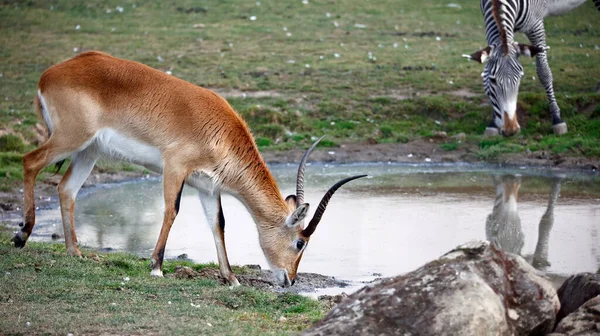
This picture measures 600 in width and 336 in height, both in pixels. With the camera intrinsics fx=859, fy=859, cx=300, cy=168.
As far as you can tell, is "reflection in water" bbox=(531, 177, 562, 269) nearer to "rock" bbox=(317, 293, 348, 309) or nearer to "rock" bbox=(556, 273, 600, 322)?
"rock" bbox=(317, 293, 348, 309)

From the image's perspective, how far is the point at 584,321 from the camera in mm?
5332

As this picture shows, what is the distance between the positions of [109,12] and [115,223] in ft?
43.5

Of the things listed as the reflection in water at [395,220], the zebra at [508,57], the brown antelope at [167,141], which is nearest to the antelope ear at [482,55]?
the zebra at [508,57]

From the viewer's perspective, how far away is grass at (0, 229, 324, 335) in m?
5.68

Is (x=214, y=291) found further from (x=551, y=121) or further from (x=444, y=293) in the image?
(x=551, y=121)

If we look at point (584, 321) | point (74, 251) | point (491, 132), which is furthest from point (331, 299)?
point (491, 132)

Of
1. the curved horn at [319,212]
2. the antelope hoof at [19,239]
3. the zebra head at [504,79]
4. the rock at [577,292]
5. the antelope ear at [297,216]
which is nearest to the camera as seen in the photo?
the rock at [577,292]

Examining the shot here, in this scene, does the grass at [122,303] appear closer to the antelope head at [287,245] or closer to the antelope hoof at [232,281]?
the antelope hoof at [232,281]

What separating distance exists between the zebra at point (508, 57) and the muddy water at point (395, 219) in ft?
3.82

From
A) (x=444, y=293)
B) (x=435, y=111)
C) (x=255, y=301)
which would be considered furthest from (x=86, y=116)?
(x=435, y=111)

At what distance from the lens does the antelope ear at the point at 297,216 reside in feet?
24.4

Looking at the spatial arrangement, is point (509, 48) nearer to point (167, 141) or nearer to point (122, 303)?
point (167, 141)

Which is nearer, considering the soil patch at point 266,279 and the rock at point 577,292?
the rock at point 577,292

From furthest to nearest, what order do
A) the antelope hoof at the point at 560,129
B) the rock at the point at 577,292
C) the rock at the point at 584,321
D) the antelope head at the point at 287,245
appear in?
the antelope hoof at the point at 560,129, the antelope head at the point at 287,245, the rock at the point at 577,292, the rock at the point at 584,321
